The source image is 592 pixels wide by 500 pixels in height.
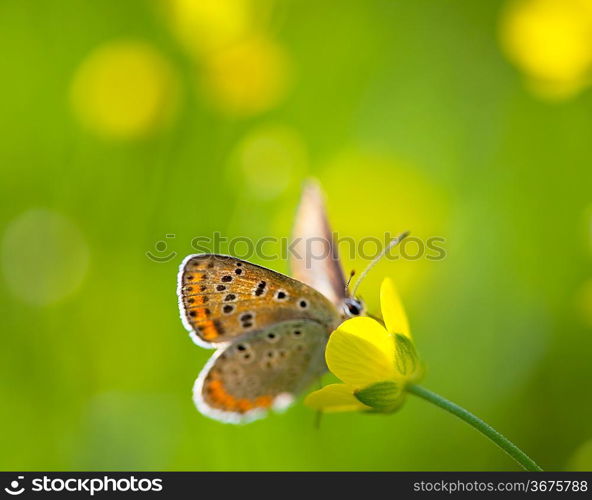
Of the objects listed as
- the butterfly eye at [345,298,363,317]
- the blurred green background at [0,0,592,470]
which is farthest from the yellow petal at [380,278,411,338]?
the blurred green background at [0,0,592,470]

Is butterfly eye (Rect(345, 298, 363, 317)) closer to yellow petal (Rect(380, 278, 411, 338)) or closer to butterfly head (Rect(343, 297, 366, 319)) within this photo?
butterfly head (Rect(343, 297, 366, 319))

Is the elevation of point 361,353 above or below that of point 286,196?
below

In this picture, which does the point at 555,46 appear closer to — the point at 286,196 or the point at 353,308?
the point at 286,196

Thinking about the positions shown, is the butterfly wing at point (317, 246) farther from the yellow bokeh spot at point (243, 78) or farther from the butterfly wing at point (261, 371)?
the yellow bokeh spot at point (243, 78)

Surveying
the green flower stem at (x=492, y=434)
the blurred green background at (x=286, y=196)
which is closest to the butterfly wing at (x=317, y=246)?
the green flower stem at (x=492, y=434)

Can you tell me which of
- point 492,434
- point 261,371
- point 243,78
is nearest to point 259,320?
point 261,371
